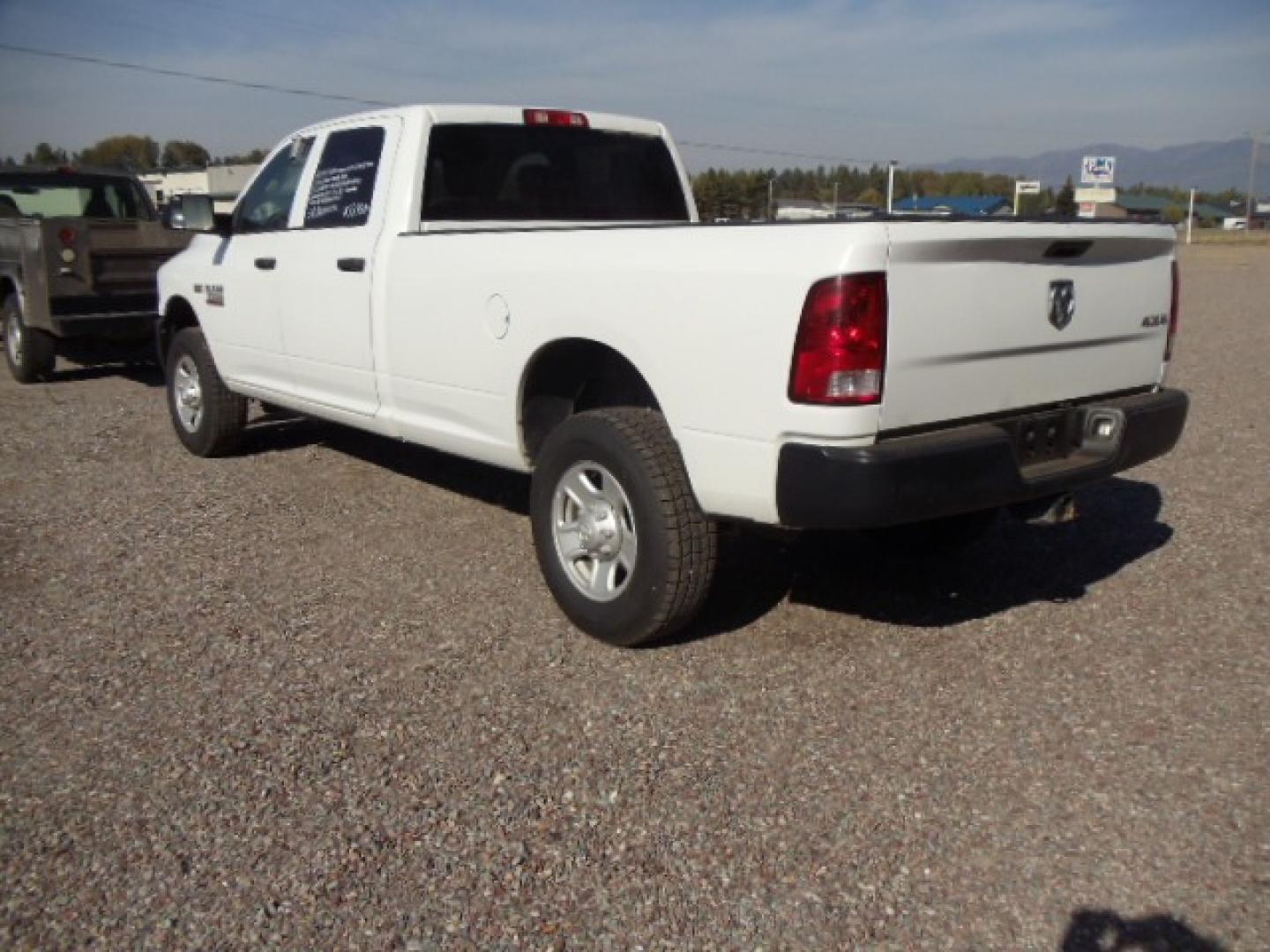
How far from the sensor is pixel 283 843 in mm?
2805

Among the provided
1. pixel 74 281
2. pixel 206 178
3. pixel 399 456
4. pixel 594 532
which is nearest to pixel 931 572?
pixel 594 532

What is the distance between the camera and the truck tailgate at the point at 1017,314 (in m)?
3.24

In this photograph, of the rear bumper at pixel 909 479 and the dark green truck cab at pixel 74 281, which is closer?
the rear bumper at pixel 909 479

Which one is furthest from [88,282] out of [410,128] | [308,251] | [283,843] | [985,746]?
[985,746]

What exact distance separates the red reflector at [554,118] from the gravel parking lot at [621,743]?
6.45ft

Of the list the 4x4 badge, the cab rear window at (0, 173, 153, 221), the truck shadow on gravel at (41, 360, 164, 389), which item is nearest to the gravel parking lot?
the 4x4 badge

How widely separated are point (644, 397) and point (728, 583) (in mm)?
968

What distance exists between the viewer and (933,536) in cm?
493

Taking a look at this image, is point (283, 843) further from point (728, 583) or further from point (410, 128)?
point (410, 128)

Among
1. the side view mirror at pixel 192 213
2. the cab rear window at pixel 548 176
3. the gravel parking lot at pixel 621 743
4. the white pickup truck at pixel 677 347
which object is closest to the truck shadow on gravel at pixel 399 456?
the gravel parking lot at pixel 621 743

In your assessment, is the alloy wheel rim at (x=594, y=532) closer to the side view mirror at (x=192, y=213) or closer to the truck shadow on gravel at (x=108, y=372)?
the side view mirror at (x=192, y=213)

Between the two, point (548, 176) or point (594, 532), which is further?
point (548, 176)

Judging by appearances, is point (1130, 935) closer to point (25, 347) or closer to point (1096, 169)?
point (25, 347)

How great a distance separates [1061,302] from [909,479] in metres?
0.95
